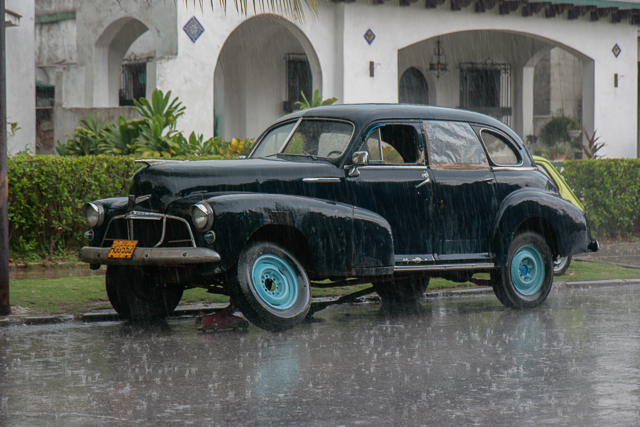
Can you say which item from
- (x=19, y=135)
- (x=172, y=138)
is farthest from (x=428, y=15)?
(x=19, y=135)

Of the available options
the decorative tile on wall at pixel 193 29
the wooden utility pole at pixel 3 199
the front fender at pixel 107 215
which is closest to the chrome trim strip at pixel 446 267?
the front fender at pixel 107 215

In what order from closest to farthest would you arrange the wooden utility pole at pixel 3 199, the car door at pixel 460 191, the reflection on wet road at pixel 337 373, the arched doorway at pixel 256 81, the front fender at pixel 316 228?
the reflection on wet road at pixel 337 373, the front fender at pixel 316 228, the wooden utility pole at pixel 3 199, the car door at pixel 460 191, the arched doorway at pixel 256 81

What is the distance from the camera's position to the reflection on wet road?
4594mm

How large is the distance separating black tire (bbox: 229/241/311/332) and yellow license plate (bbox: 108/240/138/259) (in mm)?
901

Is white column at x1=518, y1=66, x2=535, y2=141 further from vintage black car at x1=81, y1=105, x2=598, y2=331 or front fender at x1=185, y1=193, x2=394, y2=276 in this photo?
front fender at x1=185, y1=193, x2=394, y2=276

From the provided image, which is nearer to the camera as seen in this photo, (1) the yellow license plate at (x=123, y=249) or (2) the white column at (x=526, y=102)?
(1) the yellow license plate at (x=123, y=249)

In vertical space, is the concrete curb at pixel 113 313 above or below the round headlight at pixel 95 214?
below

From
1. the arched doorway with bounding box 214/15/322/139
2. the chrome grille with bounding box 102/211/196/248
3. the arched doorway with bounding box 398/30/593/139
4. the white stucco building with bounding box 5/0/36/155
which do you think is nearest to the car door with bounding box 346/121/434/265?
the chrome grille with bounding box 102/211/196/248

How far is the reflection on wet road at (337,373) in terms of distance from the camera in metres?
4.59

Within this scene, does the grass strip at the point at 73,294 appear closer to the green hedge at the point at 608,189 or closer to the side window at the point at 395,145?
the side window at the point at 395,145

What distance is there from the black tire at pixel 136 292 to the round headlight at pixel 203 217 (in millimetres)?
1122

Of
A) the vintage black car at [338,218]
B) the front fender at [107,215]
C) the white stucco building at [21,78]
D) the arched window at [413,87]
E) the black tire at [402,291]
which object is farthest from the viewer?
the arched window at [413,87]

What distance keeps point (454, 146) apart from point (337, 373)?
365cm

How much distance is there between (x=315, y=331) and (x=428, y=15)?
42.8ft
